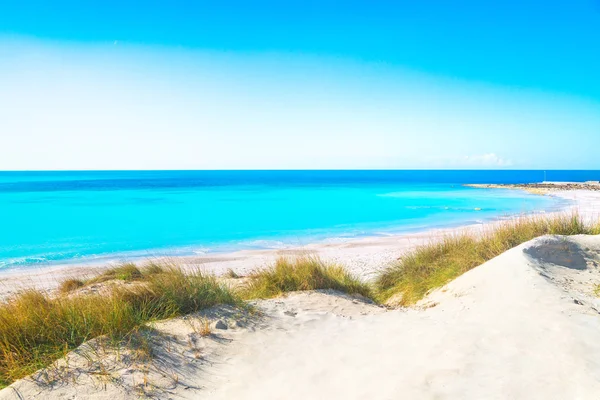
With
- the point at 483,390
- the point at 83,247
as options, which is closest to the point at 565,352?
the point at 483,390

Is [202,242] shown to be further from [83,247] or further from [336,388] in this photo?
[336,388]

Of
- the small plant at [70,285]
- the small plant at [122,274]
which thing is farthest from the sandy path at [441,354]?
the small plant at [70,285]

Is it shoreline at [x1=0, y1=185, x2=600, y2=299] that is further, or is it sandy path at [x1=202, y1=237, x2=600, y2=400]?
shoreline at [x1=0, y1=185, x2=600, y2=299]

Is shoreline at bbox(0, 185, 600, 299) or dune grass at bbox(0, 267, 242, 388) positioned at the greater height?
dune grass at bbox(0, 267, 242, 388)

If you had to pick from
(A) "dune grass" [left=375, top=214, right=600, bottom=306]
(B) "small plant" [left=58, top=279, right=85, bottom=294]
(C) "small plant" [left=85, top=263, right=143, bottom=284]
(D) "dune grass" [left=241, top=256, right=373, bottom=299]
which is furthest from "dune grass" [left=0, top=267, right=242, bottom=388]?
(A) "dune grass" [left=375, top=214, right=600, bottom=306]

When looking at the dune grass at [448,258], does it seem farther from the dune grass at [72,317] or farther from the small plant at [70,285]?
the small plant at [70,285]

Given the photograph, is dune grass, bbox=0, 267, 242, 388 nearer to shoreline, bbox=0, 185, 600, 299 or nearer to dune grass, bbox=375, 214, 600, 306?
dune grass, bbox=375, 214, 600, 306

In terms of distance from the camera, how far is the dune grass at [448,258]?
26.4ft

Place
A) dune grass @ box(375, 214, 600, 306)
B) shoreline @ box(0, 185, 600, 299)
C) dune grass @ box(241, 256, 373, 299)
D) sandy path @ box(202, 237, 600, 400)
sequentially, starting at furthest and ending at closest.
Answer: shoreline @ box(0, 185, 600, 299)
dune grass @ box(375, 214, 600, 306)
dune grass @ box(241, 256, 373, 299)
sandy path @ box(202, 237, 600, 400)

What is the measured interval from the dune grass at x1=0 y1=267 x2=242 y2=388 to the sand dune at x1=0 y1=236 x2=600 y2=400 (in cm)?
32

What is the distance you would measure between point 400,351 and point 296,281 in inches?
127

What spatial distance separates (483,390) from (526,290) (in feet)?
10.1

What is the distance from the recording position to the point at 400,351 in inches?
179

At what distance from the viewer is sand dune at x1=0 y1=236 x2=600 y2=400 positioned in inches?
143
